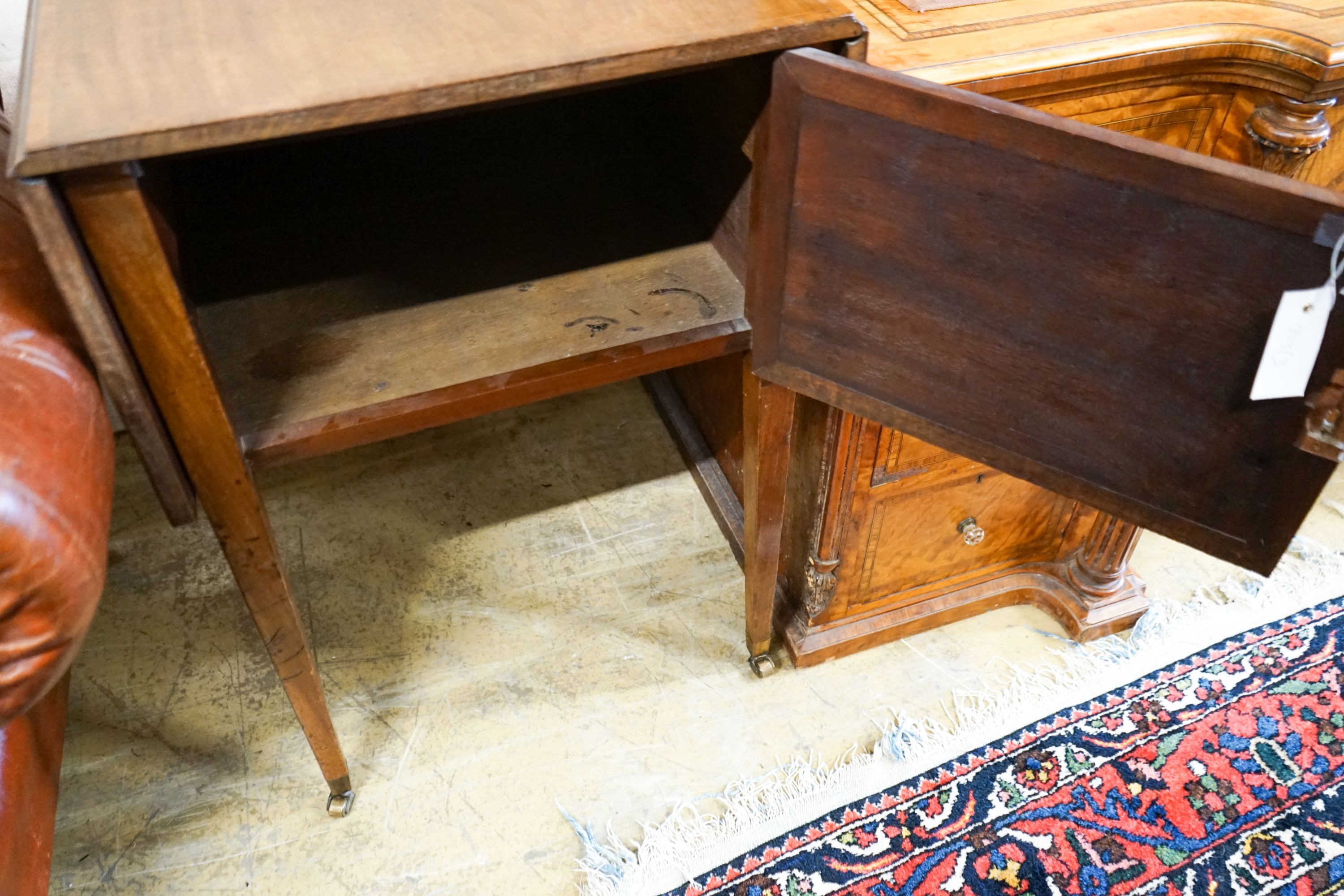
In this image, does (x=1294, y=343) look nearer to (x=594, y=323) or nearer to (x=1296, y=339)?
(x=1296, y=339)

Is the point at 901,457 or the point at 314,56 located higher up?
the point at 314,56

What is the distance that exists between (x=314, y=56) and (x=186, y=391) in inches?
9.5

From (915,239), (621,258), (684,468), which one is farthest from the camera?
(684,468)

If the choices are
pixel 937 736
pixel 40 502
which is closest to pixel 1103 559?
pixel 937 736

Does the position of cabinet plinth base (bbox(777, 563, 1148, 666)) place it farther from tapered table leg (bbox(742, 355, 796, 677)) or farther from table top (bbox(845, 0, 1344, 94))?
table top (bbox(845, 0, 1344, 94))

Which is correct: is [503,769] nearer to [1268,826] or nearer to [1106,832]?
[1106,832]

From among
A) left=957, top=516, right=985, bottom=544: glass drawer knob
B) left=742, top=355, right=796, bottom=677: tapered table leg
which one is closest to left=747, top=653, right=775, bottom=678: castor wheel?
left=742, top=355, right=796, bottom=677: tapered table leg

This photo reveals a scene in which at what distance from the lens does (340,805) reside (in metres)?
1.03

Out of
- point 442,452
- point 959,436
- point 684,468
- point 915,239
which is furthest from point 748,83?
point 442,452

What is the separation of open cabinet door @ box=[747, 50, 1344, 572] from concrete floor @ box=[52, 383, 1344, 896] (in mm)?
534

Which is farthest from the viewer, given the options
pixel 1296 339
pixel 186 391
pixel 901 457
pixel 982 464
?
pixel 901 457

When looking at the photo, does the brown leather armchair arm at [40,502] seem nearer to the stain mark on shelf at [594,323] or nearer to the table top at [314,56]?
the table top at [314,56]

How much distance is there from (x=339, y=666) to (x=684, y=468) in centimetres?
55

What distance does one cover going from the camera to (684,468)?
1438 millimetres
